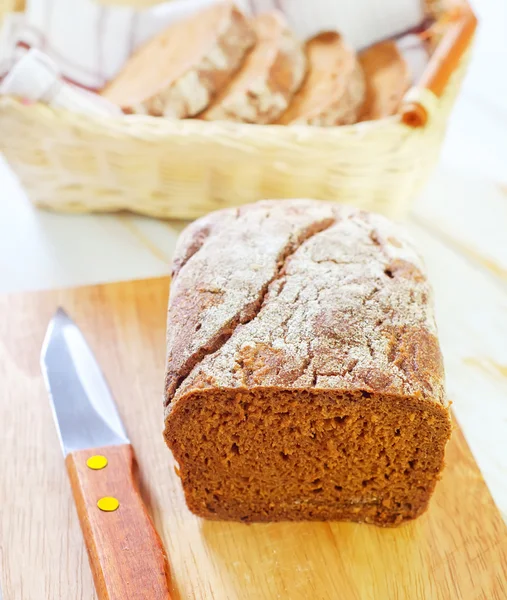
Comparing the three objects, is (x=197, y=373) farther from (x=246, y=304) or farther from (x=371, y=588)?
(x=371, y=588)

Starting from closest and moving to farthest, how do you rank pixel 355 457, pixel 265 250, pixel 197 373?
1. pixel 197 373
2. pixel 355 457
3. pixel 265 250

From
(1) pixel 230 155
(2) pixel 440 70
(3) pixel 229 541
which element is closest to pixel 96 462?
(3) pixel 229 541

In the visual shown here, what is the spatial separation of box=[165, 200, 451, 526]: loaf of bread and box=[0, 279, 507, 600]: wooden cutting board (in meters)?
0.07

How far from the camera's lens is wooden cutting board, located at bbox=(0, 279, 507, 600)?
1.68 metres

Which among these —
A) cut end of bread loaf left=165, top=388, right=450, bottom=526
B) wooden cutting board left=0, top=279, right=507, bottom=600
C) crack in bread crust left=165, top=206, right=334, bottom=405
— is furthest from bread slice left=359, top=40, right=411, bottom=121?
cut end of bread loaf left=165, top=388, right=450, bottom=526

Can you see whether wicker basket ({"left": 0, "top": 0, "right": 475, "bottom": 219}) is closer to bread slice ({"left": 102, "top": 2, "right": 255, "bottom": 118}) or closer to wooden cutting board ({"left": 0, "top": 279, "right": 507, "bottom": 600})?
bread slice ({"left": 102, "top": 2, "right": 255, "bottom": 118})

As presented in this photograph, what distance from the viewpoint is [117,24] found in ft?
9.50

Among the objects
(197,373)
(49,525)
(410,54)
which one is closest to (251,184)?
(410,54)

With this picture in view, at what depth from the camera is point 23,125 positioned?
2410 mm

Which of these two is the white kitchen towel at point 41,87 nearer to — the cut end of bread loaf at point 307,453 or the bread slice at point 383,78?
the bread slice at point 383,78

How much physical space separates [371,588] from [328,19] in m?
2.18

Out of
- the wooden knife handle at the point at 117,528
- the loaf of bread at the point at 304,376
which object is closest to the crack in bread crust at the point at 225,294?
the loaf of bread at the point at 304,376

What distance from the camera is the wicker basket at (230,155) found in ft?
7.63

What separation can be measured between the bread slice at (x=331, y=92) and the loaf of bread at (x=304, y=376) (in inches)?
26.0
